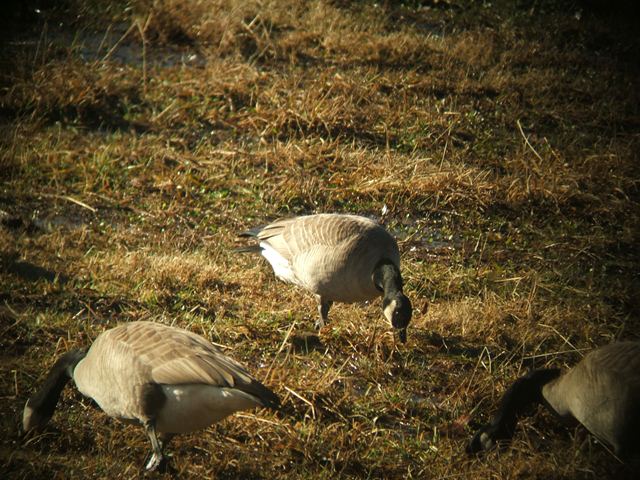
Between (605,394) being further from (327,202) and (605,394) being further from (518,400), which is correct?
(327,202)

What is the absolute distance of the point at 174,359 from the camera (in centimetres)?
420


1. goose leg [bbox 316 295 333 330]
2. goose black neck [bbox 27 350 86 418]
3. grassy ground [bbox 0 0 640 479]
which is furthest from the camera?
goose leg [bbox 316 295 333 330]

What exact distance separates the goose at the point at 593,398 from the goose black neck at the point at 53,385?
247cm

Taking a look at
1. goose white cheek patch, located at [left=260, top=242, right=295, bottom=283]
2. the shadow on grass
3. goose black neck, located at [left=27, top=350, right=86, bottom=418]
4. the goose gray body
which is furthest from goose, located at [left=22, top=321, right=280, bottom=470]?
the goose gray body

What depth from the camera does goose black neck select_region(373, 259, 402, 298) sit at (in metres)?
5.38

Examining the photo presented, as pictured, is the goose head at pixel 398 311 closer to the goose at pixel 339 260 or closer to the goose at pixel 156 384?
the goose at pixel 339 260

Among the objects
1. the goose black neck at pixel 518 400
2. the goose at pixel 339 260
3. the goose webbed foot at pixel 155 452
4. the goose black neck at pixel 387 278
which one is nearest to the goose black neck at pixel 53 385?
the goose webbed foot at pixel 155 452

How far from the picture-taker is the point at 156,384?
13.6ft

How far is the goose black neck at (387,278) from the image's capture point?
17.6 feet

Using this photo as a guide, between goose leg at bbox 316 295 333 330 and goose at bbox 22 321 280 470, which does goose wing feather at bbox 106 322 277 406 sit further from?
goose leg at bbox 316 295 333 330

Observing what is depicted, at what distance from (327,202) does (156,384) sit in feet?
12.3

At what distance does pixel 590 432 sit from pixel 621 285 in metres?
2.33

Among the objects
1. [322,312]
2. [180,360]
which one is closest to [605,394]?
[322,312]

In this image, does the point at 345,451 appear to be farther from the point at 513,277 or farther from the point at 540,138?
the point at 540,138
